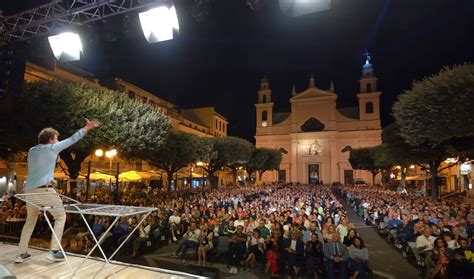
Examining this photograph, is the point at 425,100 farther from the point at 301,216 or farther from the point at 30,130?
the point at 30,130

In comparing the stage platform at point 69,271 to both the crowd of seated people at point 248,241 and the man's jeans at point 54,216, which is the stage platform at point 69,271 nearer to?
the man's jeans at point 54,216

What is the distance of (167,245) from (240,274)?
4.44 metres

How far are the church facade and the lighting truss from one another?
5766 centimetres

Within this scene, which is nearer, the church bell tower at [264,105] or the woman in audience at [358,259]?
the woman in audience at [358,259]

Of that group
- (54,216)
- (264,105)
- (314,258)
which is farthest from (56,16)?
(264,105)

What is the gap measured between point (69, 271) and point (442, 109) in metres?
15.6

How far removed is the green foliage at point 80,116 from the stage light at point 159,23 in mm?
5945

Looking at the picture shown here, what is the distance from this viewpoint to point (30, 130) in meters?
12.7

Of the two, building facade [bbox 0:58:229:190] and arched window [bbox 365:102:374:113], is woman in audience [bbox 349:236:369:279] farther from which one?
arched window [bbox 365:102:374:113]

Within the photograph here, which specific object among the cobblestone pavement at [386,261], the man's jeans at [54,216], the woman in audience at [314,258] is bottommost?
the cobblestone pavement at [386,261]

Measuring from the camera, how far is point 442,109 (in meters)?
13.8

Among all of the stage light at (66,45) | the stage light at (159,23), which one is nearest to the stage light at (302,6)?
the stage light at (159,23)

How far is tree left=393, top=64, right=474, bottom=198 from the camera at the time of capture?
504 inches

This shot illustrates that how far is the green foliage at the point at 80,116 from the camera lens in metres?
12.7
